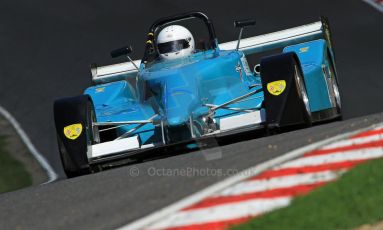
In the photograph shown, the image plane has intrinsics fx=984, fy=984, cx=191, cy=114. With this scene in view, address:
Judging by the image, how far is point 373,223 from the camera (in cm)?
545

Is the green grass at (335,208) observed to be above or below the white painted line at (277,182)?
below

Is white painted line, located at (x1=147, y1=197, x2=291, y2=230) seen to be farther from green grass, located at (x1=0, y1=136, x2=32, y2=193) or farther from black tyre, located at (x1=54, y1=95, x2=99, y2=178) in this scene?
green grass, located at (x1=0, y1=136, x2=32, y2=193)

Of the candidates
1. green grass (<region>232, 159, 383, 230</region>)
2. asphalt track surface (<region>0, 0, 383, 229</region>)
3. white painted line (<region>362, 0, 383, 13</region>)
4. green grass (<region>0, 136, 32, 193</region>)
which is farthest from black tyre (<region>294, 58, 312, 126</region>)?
white painted line (<region>362, 0, 383, 13</region>)

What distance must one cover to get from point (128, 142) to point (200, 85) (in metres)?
1.06

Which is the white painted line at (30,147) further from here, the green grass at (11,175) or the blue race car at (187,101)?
the blue race car at (187,101)

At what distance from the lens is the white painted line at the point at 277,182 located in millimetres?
6316

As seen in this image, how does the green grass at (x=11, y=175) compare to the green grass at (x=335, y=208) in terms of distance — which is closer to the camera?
the green grass at (x=335, y=208)

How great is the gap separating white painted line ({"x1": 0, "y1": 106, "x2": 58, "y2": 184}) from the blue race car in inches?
34.2

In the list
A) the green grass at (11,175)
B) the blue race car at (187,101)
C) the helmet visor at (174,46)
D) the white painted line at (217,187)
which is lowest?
the green grass at (11,175)

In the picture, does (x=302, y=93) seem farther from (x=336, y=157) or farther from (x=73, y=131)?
(x=336, y=157)

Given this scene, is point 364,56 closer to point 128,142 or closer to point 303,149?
point 128,142

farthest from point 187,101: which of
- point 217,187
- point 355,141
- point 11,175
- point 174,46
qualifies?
point 217,187

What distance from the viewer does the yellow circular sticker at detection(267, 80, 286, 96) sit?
31.0 feet

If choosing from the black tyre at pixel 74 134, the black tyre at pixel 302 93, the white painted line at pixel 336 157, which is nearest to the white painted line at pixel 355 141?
the white painted line at pixel 336 157
